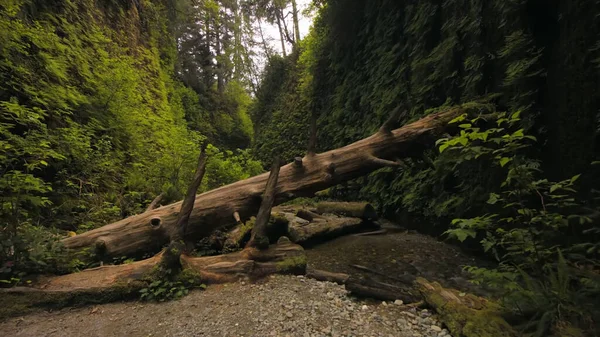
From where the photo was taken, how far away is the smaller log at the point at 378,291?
11.2 feet

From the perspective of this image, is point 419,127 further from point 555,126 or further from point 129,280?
point 129,280

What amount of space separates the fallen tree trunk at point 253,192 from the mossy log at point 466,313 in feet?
8.09

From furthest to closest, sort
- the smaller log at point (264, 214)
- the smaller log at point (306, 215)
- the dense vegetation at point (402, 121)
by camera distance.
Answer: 1. the smaller log at point (306, 215)
2. the smaller log at point (264, 214)
3. the dense vegetation at point (402, 121)

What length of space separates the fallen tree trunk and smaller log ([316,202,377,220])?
2.06 meters

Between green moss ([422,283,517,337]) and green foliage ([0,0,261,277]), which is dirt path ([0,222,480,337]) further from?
green foliage ([0,0,261,277])

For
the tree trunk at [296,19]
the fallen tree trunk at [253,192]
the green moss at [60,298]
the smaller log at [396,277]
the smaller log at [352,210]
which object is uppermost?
the tree trunk at [296,19]

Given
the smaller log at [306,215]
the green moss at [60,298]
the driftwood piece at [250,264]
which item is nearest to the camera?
the green moss at [60,298]

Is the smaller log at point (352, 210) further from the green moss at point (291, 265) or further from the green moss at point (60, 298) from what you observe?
the green moss at point (60, 298)

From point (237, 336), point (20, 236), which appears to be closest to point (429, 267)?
point (237, 336)

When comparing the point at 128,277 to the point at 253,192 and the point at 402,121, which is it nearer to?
the point at 253,192

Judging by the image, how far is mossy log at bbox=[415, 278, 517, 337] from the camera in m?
2.35

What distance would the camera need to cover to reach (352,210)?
7605 millimetres

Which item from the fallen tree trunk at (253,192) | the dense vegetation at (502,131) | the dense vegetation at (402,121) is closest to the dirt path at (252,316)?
the dense vegetation at (402,121)

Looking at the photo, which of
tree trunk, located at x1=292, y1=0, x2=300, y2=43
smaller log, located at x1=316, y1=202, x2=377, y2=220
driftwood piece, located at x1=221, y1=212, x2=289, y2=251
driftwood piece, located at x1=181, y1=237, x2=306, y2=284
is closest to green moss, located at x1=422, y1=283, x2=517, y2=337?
driftwood piece, located at x1=181, y1=237, x2=306, y2=284
